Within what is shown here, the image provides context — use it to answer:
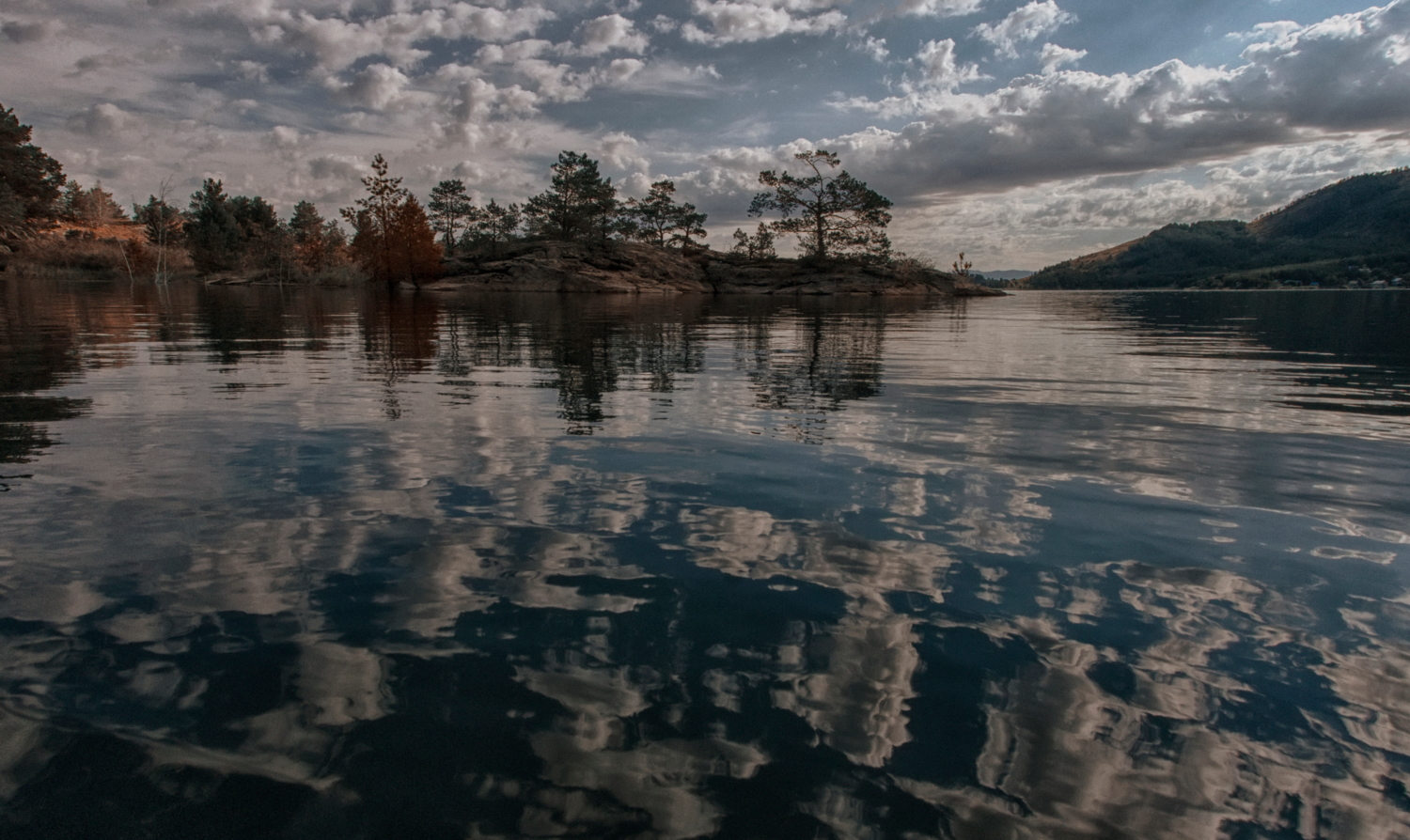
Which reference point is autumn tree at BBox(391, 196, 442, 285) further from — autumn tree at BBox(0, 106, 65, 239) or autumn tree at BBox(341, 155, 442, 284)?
autumn tree at BBox(0, 106, 65, 239)

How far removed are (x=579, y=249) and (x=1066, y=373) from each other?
62.3 metres

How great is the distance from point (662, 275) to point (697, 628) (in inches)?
2778

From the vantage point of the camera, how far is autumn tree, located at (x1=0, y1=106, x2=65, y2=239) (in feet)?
208

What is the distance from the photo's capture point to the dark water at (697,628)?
2154 mm

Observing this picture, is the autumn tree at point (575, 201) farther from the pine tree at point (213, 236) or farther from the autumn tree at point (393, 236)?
the pine tree at point (213, 236)

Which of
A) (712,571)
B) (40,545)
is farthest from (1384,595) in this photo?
(40,545)

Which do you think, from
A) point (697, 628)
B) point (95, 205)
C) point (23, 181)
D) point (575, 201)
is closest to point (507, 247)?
point (575, 201)

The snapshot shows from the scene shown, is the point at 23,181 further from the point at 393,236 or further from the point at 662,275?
the point at 662,275

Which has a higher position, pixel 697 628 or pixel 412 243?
pixel 412 243

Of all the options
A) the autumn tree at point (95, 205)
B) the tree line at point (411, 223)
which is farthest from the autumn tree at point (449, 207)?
the autumn tree at point (95, 205)

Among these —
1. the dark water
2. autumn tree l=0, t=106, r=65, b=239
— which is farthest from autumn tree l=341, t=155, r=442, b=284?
the dark water

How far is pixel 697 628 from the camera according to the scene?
3.19 metres

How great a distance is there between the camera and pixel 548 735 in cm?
243

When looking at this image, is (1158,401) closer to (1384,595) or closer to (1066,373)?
(1066,373)
